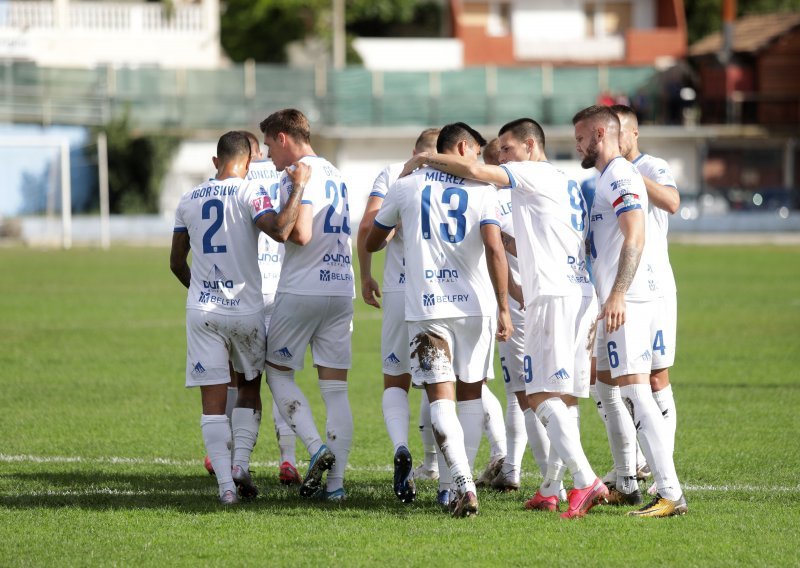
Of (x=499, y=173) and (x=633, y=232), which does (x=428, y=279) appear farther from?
(x=633, y=232)

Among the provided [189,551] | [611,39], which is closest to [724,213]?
[611,39]

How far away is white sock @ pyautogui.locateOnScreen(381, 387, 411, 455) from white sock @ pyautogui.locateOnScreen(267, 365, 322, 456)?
1.64 feet

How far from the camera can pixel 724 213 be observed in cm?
4650

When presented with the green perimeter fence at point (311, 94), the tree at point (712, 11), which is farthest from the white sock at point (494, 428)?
the tree at point (712, 11)

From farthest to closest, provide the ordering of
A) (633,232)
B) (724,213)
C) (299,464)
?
(724,213), (299,464), (633,232)

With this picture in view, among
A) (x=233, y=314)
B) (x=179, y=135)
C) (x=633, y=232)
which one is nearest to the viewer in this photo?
(x=633, y=232)

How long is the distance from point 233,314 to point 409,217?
139 centimetres

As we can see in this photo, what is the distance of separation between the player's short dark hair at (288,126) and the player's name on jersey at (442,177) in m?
1.00

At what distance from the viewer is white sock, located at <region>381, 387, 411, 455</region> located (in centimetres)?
785

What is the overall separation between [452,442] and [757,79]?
5402cm

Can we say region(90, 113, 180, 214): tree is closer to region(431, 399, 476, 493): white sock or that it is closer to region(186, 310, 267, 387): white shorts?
region(186, 310, 267, 387): white shorts

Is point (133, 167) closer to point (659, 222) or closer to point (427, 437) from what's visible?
point (427, 437)

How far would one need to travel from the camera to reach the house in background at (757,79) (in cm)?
5578

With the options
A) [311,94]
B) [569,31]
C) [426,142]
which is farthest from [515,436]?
[569,31]
